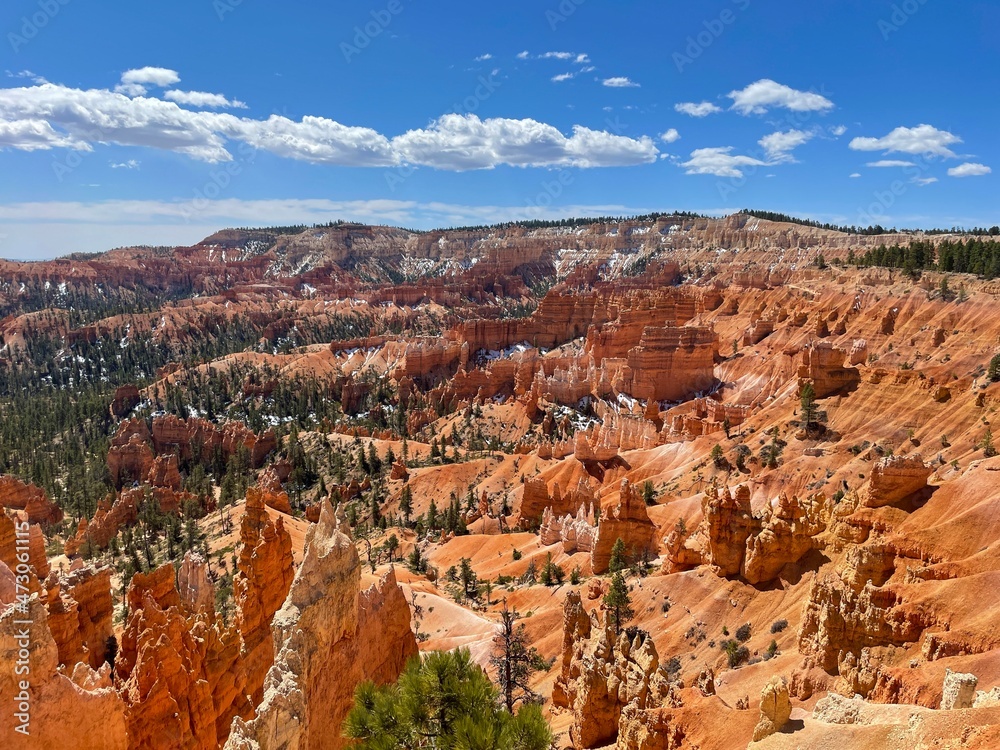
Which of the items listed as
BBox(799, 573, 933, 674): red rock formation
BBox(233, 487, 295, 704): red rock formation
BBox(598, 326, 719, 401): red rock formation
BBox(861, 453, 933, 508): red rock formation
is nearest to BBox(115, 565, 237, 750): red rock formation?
BBox(233, 487, 295, 704): red rock formation

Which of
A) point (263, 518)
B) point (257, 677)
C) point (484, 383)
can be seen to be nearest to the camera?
point (257, 677)

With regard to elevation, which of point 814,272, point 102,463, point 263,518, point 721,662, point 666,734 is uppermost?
point 814,272

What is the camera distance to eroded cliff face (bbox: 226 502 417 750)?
10.8 metres

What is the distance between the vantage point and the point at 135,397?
110125 millimetres

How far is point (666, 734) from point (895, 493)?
1324 cm

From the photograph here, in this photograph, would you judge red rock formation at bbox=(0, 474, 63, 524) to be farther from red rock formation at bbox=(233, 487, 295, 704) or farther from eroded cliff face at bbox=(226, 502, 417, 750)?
eroded cliff face at bbox=(226, 502, 417, 750)

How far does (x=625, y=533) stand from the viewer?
110 feet

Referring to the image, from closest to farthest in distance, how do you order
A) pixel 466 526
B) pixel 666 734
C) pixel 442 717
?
pixel 442 717 < pixel 666 734 < pixel 466 526

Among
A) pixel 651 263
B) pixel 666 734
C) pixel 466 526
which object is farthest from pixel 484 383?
pixel 651 263

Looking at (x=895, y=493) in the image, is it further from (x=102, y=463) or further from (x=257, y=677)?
(x=102, y=463)

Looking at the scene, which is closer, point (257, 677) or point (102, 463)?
point (257, 677)

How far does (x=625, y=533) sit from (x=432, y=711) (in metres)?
24.4

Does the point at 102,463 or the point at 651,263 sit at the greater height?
the point at 651,263

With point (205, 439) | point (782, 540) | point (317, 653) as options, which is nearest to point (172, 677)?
point (317, 653)
